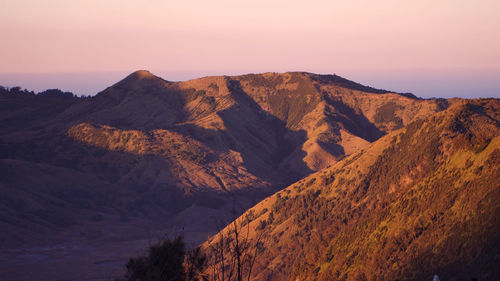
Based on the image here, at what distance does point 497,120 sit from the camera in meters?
121

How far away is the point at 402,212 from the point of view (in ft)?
279

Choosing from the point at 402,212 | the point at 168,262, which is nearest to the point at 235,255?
the point at 168,262

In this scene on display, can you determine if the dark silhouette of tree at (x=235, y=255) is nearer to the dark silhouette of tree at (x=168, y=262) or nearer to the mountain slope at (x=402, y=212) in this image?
the dark silhouette of tree at (x=168, y=262)

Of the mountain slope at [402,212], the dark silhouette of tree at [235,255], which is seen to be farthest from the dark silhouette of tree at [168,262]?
the mountain slope at [402,212]

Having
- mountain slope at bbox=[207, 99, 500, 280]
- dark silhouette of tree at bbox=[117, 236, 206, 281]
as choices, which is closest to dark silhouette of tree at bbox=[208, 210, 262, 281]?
dark silhouette of tree at bbox=[117, 236, 206, 281]

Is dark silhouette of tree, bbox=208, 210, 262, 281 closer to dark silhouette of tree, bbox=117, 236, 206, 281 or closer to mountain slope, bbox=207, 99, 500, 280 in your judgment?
dark silhouette of tree, bbox=117, 236, 206, 281

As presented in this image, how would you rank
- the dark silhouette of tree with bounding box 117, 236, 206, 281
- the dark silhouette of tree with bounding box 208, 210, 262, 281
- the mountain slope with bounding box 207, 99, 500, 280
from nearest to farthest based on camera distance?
the dark silhouette of tree with bounding box 208, 210, 262, 281 < the dark silhouette of tree with bounding box 117, 236, 206, 281 < the mountain slope with bounding box 207, 99, 500, 280

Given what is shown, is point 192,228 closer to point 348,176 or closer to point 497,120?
point 348,176

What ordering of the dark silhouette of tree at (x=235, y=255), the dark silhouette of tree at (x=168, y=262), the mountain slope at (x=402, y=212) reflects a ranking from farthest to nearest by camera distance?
the mountain slope at (x=402, y=212) < the dark silhouette of tree at (x=168, y=262) < the dark silhouette of tree at (x=235, y=255)

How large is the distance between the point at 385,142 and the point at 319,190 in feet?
44.2

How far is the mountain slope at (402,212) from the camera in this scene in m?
70.6

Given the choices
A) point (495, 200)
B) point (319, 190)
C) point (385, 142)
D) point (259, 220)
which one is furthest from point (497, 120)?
point (495, 200)

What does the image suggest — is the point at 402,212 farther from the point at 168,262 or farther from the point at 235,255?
the point at 235,255

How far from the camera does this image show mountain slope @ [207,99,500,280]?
70562 mm
